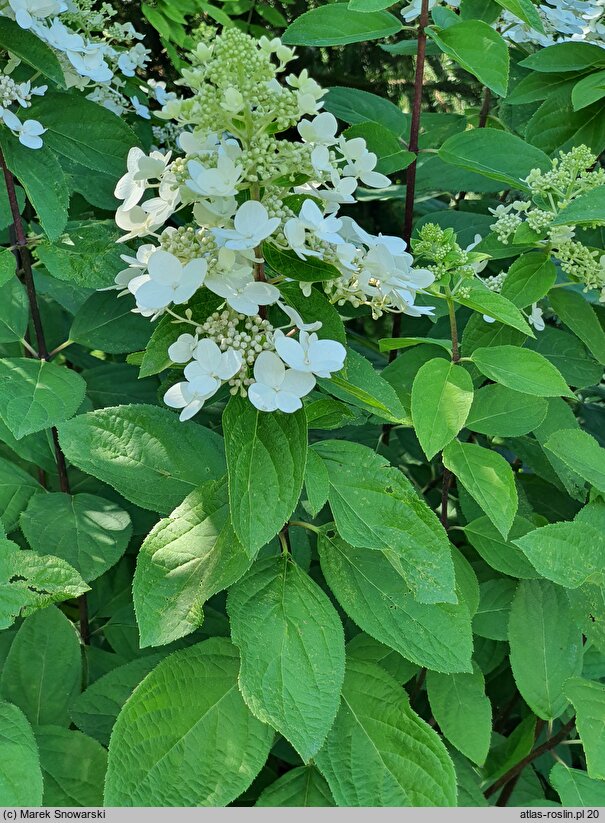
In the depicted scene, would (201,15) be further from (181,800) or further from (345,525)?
(181,800)

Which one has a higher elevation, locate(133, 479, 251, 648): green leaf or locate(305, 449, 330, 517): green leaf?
locate(305, 449, 330, 517): green leaf

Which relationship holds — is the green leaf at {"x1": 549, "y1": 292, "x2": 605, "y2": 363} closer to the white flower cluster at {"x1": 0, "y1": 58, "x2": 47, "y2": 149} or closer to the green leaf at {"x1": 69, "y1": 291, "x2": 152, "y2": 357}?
the green leaf at {"x1": 69, "y1": 291, "x2": 152, "y2": 357}

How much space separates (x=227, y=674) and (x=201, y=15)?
1.86 m

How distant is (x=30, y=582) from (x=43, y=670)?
186 millimetres

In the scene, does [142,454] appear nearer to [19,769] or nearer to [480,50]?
[19,769]

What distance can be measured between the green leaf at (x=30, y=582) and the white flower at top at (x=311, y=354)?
1.29 ft

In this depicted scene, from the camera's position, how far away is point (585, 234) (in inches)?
51.1

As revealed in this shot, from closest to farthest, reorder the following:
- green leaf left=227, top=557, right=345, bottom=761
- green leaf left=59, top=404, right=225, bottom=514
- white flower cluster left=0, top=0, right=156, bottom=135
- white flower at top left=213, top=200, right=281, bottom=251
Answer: white flower at top left=213, top=200, right=281, bottom=251 → green leaf left=227, top=557, right=345, bottom=761 → green leaf left=59, top=404, right=225, bottom=514 → white flower cluster left=0, top=0, right=156, bottom=135

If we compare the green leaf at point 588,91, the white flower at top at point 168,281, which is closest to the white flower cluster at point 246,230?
the white flower at top at point 168,281

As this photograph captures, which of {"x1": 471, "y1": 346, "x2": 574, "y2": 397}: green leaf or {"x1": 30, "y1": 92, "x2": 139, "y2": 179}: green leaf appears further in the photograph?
{"x1": 30, "y1": 92, "x2": 139, "y2": 179}: green leaf

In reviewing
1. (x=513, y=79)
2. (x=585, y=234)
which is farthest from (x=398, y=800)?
(x=513, y=79)

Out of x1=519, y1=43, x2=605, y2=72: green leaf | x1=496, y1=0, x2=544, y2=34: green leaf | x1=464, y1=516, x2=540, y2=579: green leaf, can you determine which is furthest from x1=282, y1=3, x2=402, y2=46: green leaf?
x1=464, y1=516, x2=540, y2=579: green leaf

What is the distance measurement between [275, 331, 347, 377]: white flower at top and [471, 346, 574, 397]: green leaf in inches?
10.8

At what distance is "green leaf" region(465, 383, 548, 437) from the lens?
3.28 ft
